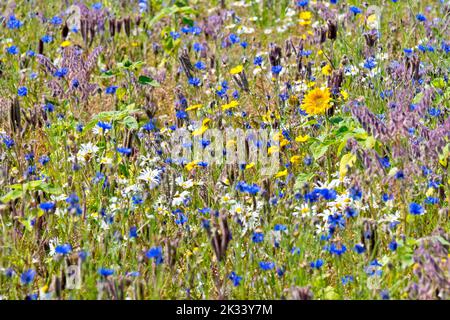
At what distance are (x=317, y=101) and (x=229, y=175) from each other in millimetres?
672

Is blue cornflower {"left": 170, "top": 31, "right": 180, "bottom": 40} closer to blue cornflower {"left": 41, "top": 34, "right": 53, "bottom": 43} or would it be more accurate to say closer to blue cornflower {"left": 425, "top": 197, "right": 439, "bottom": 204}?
blue cornflower {"left": 41, "top": 34, "right": 53, "bottom": 43}

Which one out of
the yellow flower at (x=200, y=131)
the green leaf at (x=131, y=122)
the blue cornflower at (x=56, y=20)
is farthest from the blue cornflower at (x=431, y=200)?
the blue cornflower at (x=56, y=20)

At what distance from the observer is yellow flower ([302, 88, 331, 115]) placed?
3.92 metres

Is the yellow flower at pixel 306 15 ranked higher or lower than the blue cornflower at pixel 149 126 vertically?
higher

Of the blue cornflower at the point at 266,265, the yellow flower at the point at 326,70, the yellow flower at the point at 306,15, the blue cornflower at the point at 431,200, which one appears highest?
the yellow flower at the point at 306,15

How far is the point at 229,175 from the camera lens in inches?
140

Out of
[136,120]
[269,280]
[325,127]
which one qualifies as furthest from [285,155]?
[269,280]

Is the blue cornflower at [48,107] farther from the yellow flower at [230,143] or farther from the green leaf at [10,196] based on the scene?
the green leaf at [10,196]

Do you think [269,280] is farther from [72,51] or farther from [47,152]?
[72,51]

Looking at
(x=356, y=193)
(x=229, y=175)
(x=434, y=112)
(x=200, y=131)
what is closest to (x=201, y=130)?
(x=200, y=131)

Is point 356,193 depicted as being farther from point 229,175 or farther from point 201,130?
point 201,130

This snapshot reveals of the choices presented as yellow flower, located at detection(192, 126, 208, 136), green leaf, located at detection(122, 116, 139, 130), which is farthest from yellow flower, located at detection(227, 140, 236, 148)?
green leaf, located at detection(122, 116, 139, 130)

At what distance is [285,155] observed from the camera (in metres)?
4.05

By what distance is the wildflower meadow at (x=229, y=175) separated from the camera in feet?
9.91
